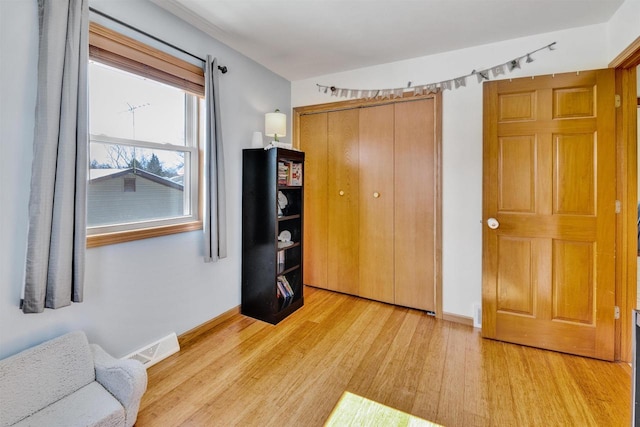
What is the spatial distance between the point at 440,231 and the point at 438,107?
110 centimetres

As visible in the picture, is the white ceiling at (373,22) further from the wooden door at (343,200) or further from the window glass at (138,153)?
the wooden door at (343,200)

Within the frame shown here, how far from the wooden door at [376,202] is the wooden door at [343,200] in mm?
72

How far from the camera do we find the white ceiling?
2002 mm

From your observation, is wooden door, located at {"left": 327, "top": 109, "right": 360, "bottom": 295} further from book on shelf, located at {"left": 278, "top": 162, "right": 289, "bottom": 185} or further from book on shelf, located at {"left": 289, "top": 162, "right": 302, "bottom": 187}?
book on shelf, located at {"left": 278, "top": 162, "right": 289, "bottom": 185}

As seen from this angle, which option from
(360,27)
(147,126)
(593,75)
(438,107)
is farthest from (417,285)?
(147,126)

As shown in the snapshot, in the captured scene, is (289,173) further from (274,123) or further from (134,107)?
(134,107)

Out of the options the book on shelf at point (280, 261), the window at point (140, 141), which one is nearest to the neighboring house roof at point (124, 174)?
the window at point (140, 141)

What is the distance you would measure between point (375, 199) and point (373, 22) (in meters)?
1.55

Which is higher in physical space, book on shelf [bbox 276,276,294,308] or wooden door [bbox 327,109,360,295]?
wooden door [bbox 327,109,360,295]

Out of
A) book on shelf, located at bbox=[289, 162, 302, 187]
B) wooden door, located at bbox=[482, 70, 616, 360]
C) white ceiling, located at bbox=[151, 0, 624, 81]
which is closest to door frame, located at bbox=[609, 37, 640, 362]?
wooden door, located at bbox=[482, 70, 616, 360]

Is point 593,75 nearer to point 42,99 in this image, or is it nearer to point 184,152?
point 184,152

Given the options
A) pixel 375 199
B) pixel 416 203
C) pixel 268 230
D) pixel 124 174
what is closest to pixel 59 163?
pixel 124 174

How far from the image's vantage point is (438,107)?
269 centimetres

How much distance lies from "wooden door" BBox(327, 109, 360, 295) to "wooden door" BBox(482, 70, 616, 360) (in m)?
1.26
